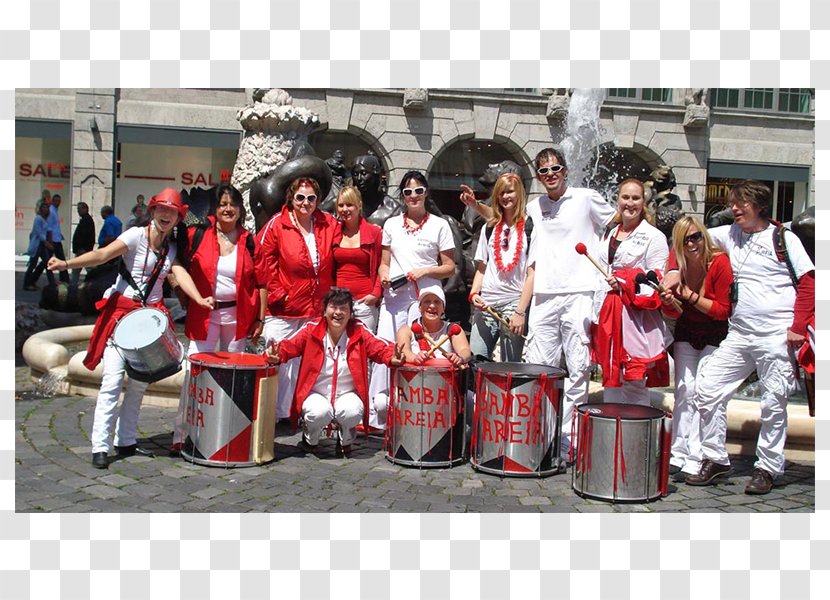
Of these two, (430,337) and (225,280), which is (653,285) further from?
(225,280)

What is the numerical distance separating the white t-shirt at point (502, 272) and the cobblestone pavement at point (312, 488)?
3.76 ft

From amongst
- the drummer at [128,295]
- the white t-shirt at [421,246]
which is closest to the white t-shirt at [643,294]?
the white t-shirt at [421,246]

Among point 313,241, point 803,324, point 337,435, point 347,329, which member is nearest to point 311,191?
point 313,241

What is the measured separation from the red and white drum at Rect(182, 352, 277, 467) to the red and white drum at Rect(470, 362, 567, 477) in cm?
129

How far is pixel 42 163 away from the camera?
1977cm

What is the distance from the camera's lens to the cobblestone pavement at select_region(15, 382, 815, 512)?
181 inches

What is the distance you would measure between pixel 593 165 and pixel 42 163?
41.4 ft

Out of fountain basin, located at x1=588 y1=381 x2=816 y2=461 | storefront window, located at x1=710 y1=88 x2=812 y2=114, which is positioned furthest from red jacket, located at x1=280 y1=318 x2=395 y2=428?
storefront window, located at x1=710 y1=88 x2=812 y2=114

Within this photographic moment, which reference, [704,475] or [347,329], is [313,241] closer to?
[347,329]

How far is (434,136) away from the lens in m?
21.0

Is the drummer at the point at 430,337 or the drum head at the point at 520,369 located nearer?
the drum head at the point at 520,369

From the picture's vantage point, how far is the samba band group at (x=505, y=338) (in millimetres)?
5000

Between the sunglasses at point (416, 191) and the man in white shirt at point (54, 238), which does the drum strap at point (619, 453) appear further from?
the man in white shirt at point (54, 238)

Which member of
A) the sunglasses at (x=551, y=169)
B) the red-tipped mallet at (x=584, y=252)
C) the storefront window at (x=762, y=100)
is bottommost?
the red-tipped mallet at (x=584, y=252)
